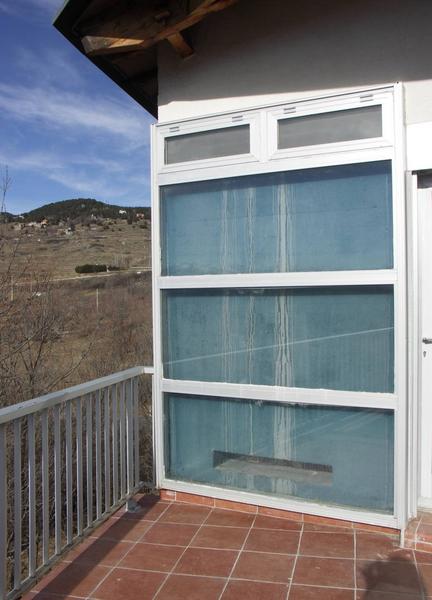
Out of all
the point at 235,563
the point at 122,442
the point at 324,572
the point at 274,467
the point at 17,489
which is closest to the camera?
the point at 17,489

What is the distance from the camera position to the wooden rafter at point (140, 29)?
2.89 metres

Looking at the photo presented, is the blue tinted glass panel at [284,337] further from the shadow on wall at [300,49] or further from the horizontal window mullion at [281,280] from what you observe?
the shadow on wall at [300,49]

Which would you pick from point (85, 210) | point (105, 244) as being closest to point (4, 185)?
point (105, 244)

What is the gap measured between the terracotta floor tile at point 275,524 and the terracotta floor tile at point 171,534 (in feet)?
1.20

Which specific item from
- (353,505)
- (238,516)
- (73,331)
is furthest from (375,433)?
(73,331)

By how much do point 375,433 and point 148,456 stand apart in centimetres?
332

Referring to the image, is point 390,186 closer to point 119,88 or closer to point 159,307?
point 159,307

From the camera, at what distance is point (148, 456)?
5.60m

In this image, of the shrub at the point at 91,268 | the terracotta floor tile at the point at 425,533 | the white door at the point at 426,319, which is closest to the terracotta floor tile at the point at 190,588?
the terracotta floor tile at the point at 425,533

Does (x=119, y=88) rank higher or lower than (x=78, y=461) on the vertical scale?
higher

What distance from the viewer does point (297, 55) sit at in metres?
3.04

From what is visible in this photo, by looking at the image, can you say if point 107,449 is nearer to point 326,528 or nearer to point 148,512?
point 148,512

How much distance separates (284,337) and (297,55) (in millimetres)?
1656

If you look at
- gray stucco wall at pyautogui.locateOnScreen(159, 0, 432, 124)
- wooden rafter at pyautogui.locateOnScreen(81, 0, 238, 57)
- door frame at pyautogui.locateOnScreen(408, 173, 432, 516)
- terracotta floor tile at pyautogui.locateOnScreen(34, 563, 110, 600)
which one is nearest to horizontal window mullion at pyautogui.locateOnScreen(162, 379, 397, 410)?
door frame at pyautogui.locateOnScreen(408, 173, 432, 516)
